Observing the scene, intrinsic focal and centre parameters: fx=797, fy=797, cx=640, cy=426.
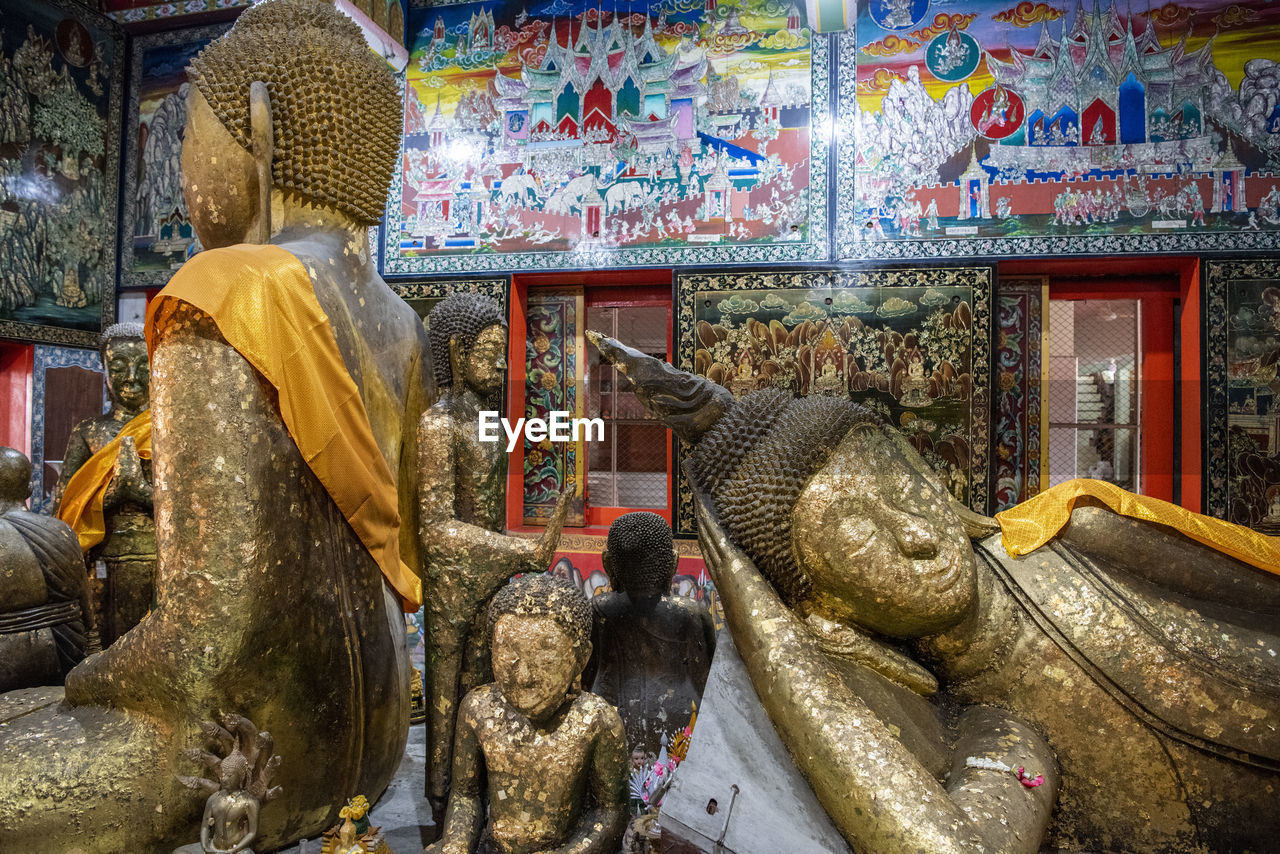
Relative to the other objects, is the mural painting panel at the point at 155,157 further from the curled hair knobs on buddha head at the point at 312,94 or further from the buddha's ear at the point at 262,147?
the buddha's ear at the point at 262,147

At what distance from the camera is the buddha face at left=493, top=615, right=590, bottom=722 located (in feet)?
6.34

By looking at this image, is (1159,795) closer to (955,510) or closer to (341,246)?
(955,510)

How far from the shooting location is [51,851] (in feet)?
5.69

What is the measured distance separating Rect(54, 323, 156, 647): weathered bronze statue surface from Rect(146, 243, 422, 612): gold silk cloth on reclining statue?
8.69 ft

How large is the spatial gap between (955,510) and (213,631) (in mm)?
1809

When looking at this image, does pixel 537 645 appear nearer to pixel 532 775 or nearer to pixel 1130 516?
pixel 532 775

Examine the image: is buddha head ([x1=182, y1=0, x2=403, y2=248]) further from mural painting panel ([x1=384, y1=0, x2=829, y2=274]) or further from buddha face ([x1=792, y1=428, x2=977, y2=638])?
mural painting panel ([x1=384, y1=0, x2=829, y2=274])

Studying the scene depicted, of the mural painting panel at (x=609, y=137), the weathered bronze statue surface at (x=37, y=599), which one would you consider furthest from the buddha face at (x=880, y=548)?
the mural painting panel at (x=609, y=137)

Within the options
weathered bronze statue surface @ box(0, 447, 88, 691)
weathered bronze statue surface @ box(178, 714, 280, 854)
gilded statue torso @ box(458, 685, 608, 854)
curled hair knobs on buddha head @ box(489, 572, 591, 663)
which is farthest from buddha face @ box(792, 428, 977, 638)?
weathered bronze statue surface @ box(0, 447, 88, 691)

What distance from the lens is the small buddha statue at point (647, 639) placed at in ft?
9.74

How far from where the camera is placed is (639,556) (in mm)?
3084

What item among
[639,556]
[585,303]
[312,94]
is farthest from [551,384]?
[312,94]

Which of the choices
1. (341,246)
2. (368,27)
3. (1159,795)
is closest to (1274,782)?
(1159,795)

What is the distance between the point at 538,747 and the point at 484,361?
117 centimetres
